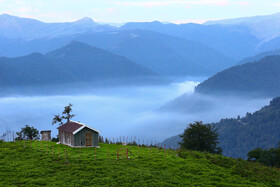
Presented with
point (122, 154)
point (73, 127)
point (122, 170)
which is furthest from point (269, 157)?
point (73, 127)

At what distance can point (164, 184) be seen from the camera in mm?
49719

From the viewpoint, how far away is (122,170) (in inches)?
2142

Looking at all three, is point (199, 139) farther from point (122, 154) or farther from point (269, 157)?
point (122, 154)

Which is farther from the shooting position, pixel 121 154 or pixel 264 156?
pixel 264 156

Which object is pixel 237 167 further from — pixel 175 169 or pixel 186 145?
pixel 186 145

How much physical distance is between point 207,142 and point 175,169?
35497 mm

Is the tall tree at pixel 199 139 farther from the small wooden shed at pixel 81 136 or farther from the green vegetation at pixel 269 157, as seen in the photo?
the small wooden shed at pixel 81 136

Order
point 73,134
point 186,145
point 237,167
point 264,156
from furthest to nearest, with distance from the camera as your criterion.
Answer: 1. point 186,145
2. point 264,156
3. point 73,134
4. point 237,167

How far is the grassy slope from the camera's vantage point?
50250 mm

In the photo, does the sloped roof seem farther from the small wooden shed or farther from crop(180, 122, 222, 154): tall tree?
crop(180, 122, 222, 154): tall tree

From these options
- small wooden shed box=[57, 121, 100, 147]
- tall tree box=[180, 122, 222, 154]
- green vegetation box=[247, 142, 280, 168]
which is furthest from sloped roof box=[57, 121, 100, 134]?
green vegetation box=[247, 142, 280, 168]

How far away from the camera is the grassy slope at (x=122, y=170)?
50.2 metres

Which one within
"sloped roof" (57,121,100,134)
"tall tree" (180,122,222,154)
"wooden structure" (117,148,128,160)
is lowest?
"wooden structure" (117,148,128,160)

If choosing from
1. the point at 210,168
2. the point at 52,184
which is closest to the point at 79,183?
the point at 52,184
